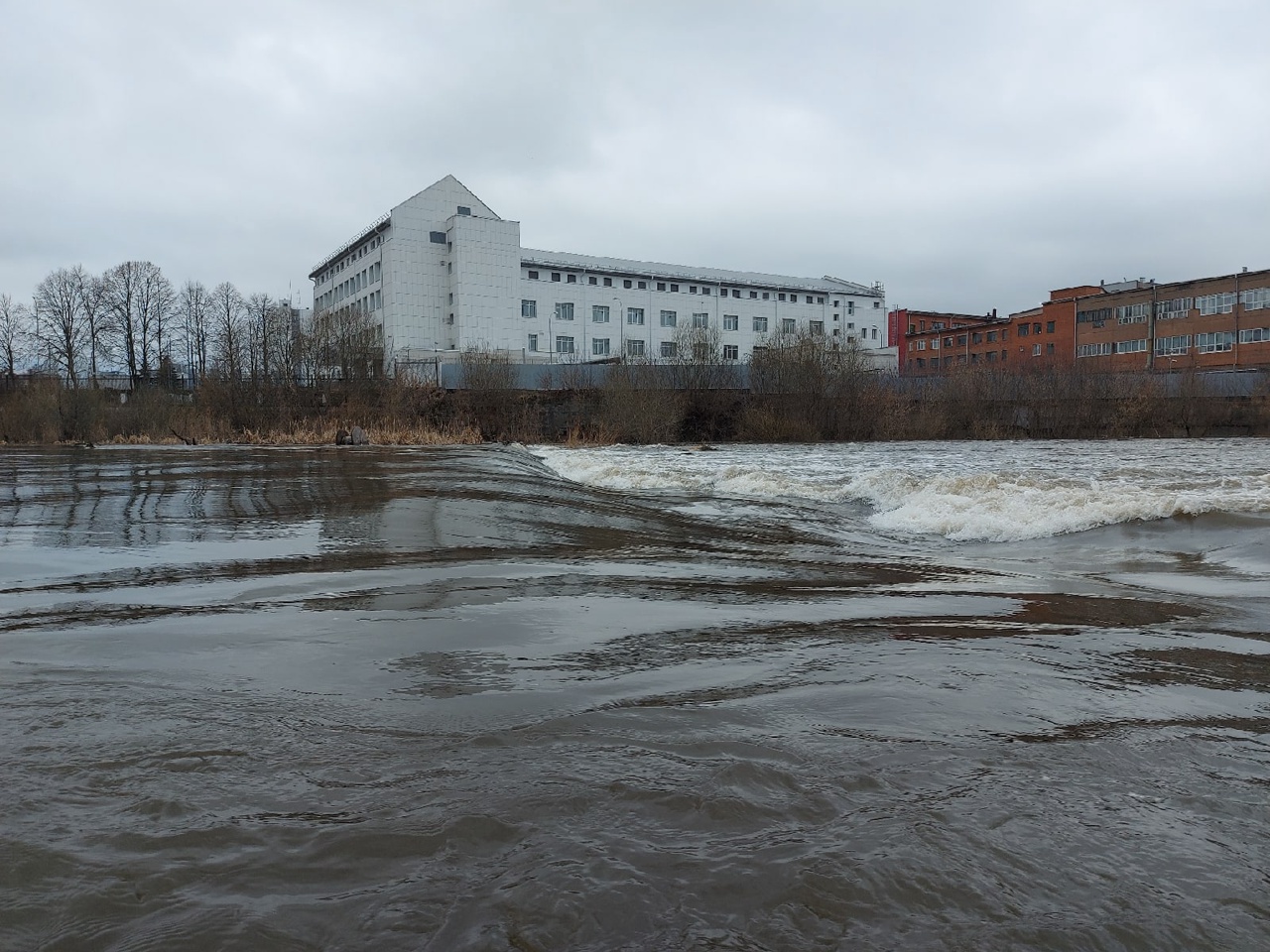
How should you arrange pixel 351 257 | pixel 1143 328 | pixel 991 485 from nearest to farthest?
pixel 991 485, pixel 351 257, pixel 1143 328

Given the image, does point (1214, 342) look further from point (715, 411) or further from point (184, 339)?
point (184, 339)

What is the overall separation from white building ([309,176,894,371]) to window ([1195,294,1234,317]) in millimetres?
27888

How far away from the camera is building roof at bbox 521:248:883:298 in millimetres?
80062

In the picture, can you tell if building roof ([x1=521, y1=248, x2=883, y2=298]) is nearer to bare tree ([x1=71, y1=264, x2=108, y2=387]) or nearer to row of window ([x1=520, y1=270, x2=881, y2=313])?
row of window ([x1=520, y1=270, x2=881, y2=313])

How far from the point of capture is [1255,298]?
7444 cm

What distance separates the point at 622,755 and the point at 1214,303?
9210 centimetres

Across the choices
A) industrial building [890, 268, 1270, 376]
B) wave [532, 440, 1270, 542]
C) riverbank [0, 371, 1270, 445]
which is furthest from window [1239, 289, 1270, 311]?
wave [532, 440, 1270, 542]

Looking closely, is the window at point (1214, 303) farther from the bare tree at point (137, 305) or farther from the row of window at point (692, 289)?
the bare tree at point (137, 305)

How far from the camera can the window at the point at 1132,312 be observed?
8228cm

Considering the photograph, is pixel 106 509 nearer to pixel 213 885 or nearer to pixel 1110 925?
pixel 213 885

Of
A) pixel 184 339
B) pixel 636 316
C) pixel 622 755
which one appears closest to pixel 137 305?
pixel 184 339

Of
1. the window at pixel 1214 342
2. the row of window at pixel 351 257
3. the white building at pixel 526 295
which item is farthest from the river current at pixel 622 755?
the window at pixel 1214 342

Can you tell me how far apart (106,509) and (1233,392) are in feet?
174

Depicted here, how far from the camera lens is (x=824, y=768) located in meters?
2.96
